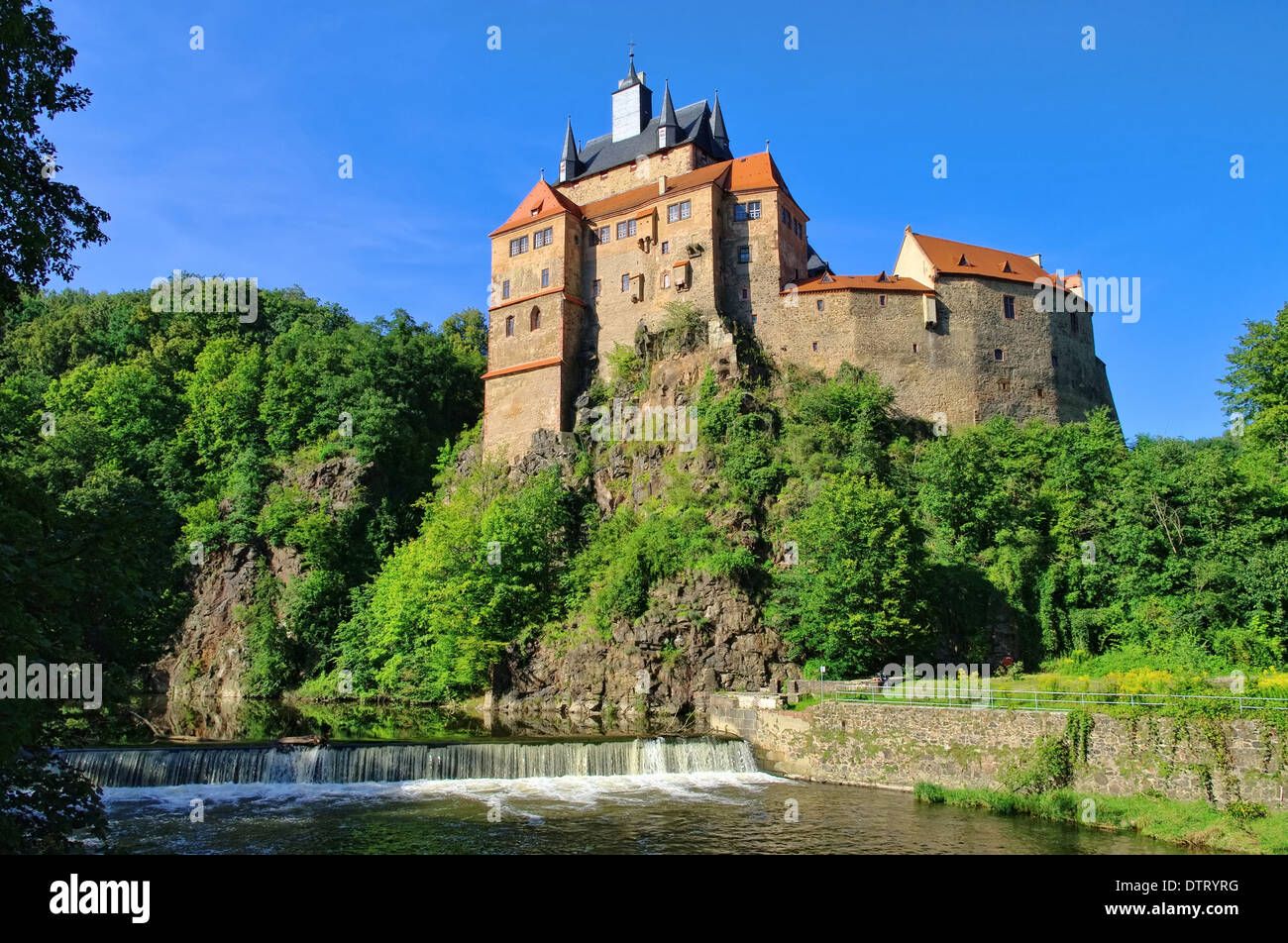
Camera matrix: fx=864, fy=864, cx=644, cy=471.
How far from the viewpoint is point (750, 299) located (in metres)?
51.4

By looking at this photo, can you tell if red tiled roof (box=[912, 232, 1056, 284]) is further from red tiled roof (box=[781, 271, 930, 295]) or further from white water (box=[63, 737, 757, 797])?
white water (box=[63, 737, 757, 797])

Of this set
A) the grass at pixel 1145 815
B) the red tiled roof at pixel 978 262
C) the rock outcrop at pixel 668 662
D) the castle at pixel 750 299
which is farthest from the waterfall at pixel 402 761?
the red tiled roof at pixel 978 262

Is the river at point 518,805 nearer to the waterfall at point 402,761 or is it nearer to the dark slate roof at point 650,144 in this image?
the waterfall at point 402,761

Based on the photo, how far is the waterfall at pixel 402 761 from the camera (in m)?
23.1

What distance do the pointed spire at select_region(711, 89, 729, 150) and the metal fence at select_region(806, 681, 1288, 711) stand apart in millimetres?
42709

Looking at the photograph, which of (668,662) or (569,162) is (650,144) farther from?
(668,662)

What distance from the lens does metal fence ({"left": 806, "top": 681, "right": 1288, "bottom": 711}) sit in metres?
19.2

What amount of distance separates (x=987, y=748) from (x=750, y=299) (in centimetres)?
3391

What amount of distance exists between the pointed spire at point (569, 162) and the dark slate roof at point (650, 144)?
0.41 m

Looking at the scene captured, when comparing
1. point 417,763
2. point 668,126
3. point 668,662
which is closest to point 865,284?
point 668,126

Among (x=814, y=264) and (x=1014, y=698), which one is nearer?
(x=1014, y=698)
